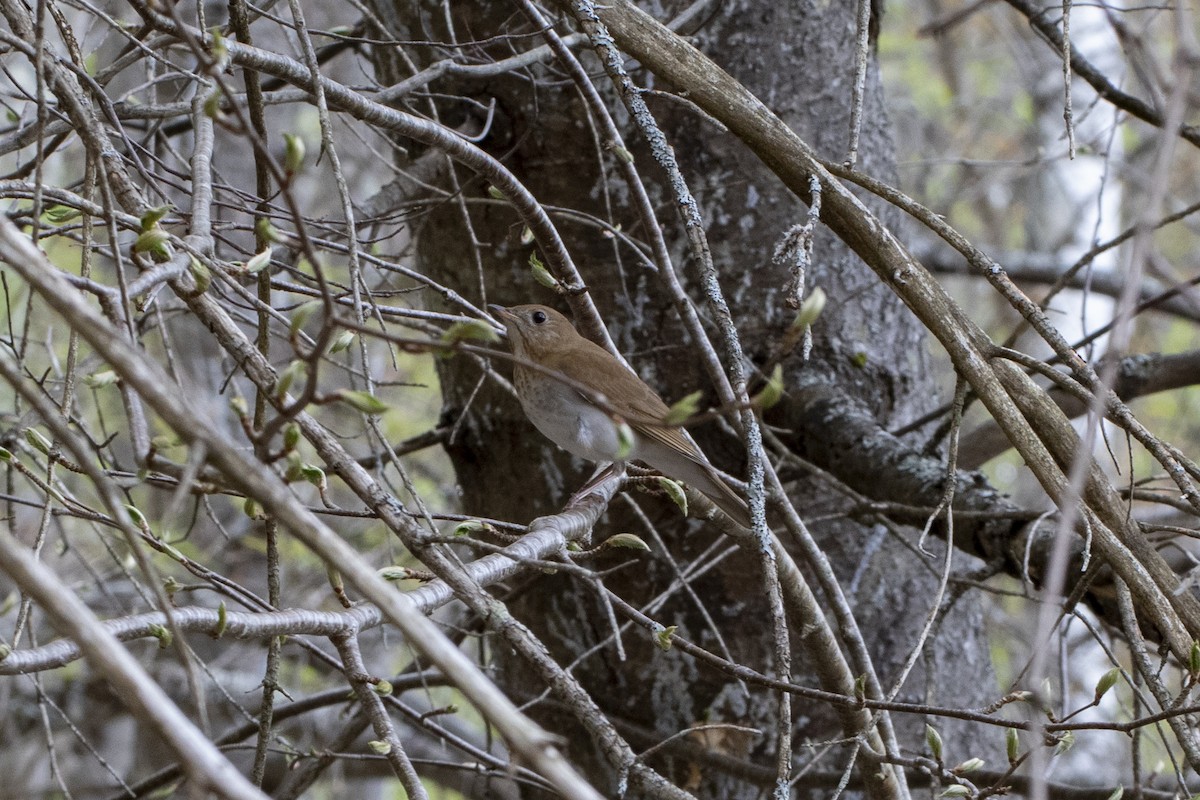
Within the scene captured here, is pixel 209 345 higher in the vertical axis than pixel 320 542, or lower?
higher

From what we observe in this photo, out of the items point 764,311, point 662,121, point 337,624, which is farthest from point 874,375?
point 337,624

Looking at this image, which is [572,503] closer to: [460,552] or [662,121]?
[460,552]

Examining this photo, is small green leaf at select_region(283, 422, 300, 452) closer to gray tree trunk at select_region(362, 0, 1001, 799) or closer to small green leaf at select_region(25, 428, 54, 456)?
small green leaf at select_region(25, 428, 54, 456)

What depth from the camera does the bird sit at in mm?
3111

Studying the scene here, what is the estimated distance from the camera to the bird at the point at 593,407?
3111mm

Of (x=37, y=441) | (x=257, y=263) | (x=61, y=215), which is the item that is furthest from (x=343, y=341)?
(x=61, y=215)

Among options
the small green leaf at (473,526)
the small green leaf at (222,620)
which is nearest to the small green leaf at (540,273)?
the small green leaf at (473,526)

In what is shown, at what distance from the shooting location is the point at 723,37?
3.36 meters

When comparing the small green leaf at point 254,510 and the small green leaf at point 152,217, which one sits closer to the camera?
the small green leaf at point 152,217

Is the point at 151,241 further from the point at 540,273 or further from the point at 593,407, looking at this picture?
the point at 593,407

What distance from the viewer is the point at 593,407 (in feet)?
10.6

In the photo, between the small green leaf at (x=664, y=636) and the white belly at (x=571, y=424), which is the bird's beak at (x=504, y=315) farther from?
the small green leaf at (x=664, y=636)

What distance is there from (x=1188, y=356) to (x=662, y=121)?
5.47 ft

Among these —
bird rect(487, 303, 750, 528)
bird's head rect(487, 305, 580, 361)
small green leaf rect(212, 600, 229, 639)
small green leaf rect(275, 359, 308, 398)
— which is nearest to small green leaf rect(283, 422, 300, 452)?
small green leaf rect(275, 359, 308, 398)
